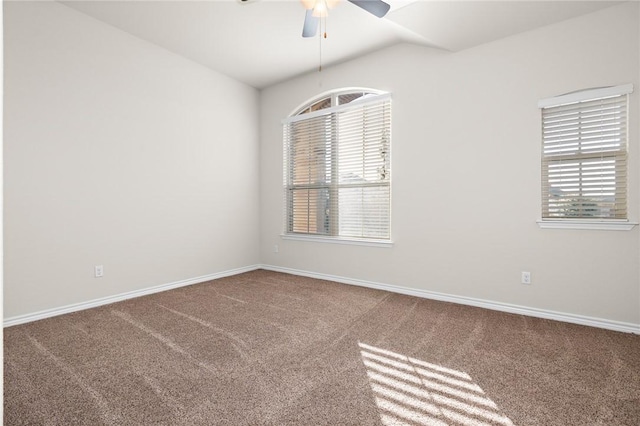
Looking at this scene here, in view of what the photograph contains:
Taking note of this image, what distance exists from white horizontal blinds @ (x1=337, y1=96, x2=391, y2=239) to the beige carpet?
123 centimetres

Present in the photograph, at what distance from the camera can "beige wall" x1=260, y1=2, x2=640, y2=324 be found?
2754 mm

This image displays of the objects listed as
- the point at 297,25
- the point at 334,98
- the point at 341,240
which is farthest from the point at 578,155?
the point at 297,25

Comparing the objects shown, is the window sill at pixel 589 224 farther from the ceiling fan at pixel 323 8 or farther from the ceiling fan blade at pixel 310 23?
the ceiling fan blade at pixel 310 23

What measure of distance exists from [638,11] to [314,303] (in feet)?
12.2

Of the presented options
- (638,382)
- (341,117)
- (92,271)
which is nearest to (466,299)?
(638,382)

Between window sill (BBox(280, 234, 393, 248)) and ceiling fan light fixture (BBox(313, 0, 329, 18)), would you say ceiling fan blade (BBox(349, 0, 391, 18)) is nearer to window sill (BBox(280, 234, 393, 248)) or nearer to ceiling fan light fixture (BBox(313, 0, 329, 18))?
ceiling fan light fixture (BBox(313, 0, 329, 18))

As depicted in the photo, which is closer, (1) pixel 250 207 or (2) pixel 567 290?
(2) pixel 567 290

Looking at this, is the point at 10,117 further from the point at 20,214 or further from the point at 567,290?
the point at 567,290

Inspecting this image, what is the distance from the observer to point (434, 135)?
360 centimetres

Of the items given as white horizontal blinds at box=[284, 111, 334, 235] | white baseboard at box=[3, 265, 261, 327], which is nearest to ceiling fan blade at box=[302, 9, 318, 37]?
white horizontal blinds at box=[284, 111, 334, 235]

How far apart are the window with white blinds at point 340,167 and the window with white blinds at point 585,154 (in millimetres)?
1598

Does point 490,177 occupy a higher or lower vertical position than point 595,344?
higher

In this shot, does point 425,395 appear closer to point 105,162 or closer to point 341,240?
point 341,240

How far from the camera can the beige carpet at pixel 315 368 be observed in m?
1.70
